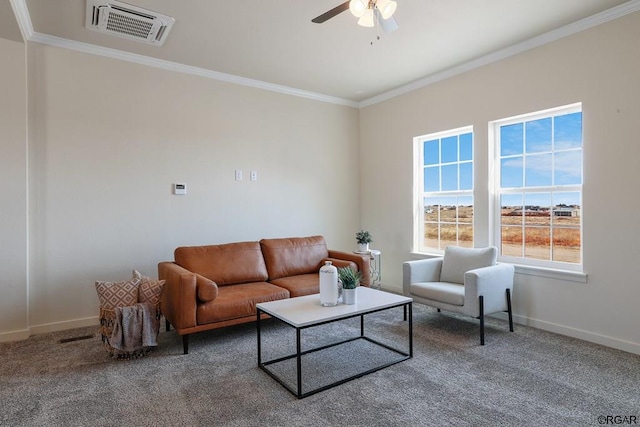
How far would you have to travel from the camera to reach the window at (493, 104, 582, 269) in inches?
134

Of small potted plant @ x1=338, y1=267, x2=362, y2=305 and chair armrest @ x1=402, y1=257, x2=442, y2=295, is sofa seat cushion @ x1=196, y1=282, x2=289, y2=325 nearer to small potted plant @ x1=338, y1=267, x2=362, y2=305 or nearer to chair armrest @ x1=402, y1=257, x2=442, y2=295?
small potted plant @ x1=338, y1=267, x2=362, y2=305

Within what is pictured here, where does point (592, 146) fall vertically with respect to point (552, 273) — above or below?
above

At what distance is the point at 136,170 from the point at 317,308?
2535mm

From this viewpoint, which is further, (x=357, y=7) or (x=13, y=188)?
(x=13, y=188)

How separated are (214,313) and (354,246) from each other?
2914 millimetres

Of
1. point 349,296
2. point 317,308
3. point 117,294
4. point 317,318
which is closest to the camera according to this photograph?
point 317,318

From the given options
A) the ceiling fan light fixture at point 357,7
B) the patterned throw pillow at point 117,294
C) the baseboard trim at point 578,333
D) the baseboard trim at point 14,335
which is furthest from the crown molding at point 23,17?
the baseboard trim at point 578,333

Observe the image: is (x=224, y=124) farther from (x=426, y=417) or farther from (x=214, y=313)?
(x=426, y=417)

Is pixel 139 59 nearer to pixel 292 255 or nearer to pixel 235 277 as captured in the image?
pixel 235 277

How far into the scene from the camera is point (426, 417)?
2.06 meters

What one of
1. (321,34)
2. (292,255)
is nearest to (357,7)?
(321,34)

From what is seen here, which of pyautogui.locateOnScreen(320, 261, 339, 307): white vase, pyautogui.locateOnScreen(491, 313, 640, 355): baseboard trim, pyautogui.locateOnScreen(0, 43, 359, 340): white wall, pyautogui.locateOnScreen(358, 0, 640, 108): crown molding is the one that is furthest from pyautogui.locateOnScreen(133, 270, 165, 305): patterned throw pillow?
pyautogui.locateOnScreen(358, 0, 640, 108): crown molding

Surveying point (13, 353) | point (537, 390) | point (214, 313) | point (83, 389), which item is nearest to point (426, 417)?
A: point (537, 390)

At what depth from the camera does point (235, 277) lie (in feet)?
12.2
